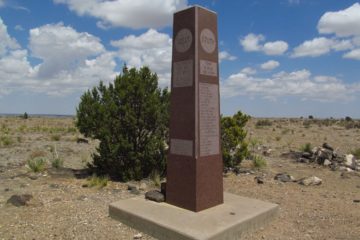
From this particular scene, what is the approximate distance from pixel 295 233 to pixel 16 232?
458 cm

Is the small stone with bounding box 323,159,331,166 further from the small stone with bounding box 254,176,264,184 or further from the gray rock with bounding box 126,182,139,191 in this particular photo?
the gray rock with bounding box 126,182,139,191

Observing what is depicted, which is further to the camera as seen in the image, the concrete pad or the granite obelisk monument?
the granite obelisk monument

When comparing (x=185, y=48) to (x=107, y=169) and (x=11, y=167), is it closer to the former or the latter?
(x=107, y=169)

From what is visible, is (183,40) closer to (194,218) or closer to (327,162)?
(194,218)

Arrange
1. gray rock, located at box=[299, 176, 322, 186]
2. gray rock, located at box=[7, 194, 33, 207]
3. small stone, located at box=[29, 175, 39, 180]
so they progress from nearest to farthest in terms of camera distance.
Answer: gray rock, located at box=[7, 194, 33, 207]
small stone, located at box=[29, 175, 39, 180]
gray rock, located at box=[299, 176, 322, 186]

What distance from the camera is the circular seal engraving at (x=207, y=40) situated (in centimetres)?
649

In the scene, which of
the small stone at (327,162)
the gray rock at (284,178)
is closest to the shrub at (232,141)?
the gray rock at (284,178)

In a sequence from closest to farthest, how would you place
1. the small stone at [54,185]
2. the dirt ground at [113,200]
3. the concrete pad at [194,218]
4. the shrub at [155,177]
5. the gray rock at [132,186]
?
1. the concrete pad at [194,218]
2. the dirt ground at [113,200]
3. the small stone at [54,185]
4. the gray rock at [132,186]
5. the shrub at [155,177]

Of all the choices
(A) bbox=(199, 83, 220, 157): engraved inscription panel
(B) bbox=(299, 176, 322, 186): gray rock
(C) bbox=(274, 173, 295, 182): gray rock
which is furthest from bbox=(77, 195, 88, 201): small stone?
(B) bbox=(299, 176, 322, 186): gray rock

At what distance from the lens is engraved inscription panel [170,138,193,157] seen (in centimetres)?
641

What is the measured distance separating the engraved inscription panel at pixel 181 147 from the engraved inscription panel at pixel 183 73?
1000mm

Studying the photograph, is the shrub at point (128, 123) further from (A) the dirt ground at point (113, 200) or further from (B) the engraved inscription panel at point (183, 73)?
(B) the engraved inscription panel at point (183, 73)

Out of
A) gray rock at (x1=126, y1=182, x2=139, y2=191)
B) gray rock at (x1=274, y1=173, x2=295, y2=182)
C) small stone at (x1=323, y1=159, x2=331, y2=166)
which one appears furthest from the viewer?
small stone at (x1=323, y1=159, x2=331, y2=166)

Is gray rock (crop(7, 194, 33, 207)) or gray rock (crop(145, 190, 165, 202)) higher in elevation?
gray rock (crop(145, 190, 165, 202))
